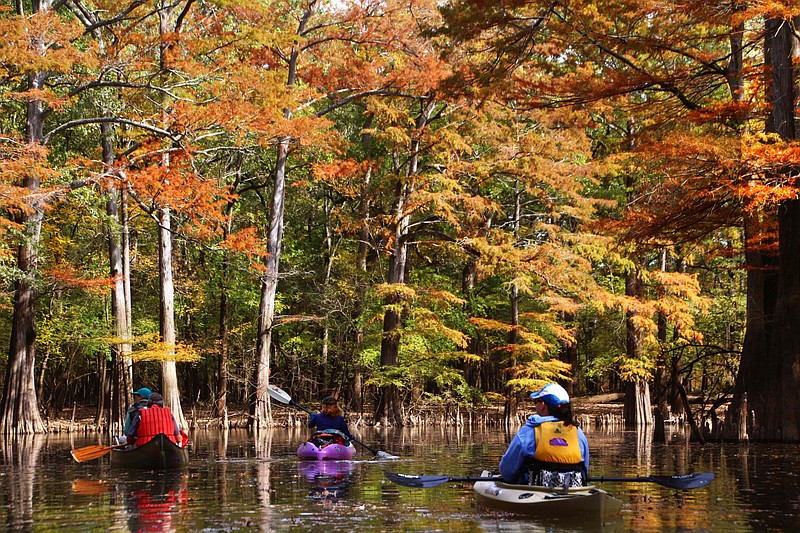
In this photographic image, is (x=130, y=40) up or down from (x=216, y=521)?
up

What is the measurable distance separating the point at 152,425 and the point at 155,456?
27.3 inches

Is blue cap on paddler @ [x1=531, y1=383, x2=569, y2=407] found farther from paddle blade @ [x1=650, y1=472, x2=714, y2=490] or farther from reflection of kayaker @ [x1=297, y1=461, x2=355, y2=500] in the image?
reflection of kayaker @ [x1=297, y1=461, x2=355, y2=500]

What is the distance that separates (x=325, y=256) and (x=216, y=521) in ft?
93.0

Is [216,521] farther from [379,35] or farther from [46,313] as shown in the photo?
[46,313]

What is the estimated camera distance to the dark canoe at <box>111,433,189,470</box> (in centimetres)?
1388

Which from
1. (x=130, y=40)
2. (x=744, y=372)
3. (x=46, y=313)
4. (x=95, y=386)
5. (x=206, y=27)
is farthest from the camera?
(x=95, y=386)

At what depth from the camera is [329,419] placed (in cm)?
1574

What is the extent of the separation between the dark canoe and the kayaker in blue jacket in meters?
2.36

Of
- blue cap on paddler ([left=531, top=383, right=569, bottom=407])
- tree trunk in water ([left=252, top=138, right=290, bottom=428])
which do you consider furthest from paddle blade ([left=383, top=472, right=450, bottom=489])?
tree trunk in water ([left=252, top=138, right=290, bottom=428])

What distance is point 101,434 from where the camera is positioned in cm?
2586

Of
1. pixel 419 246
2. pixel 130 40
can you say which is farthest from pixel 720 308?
pixel 130 40

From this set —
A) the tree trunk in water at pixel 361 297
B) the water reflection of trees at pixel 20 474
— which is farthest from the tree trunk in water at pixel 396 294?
the water reflection of trees at pixel 20 474

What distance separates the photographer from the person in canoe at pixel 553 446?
8523 mm

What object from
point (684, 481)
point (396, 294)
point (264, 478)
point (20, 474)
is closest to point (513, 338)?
point (396, 294)
